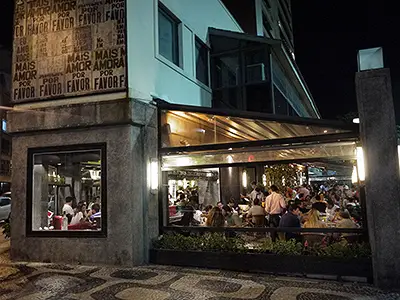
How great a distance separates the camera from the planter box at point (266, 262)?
7.13 m

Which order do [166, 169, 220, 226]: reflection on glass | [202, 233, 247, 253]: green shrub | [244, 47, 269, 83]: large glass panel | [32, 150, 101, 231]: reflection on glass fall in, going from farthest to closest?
1. [244, 47, 269, 83]: large glass panel
2. [166, 169, 220, 226]: reflection on glass
3. [32, 150, 101, 231]: reflection on glass
4. [202, 233, 247, 253]: green shrub

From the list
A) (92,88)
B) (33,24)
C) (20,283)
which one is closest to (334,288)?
(20,283)

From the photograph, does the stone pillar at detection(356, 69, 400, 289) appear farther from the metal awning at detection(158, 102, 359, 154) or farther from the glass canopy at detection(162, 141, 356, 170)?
the glass canopy at detection(162, 141, 356, 170)

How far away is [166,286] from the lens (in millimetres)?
6988

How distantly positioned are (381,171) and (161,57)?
664 centimetres

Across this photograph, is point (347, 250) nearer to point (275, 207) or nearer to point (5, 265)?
point (275, 207)

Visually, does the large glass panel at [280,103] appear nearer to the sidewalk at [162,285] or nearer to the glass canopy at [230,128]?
the glass canopy at [230,128]

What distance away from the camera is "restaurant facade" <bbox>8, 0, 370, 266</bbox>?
860cm

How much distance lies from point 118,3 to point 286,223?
6967mm

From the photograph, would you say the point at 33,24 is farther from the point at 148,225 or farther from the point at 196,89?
the point at 148,225

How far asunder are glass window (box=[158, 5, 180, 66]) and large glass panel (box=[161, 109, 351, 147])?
2688mm

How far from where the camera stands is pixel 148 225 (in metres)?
8.95

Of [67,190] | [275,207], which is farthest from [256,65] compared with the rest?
[67,190]

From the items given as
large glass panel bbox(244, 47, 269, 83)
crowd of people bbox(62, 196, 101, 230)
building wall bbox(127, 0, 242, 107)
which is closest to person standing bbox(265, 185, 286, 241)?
building wall bbox(127, 0, 242, 107)
